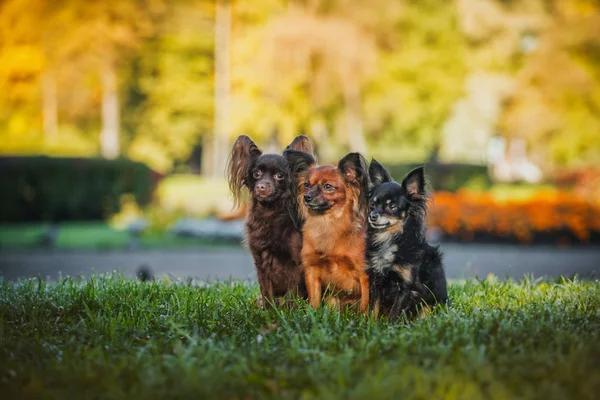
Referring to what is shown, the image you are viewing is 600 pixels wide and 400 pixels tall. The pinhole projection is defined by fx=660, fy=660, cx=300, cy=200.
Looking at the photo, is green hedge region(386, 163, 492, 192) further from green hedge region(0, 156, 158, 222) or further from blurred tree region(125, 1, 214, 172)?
blurred tree region(125, 1, 214, 172)

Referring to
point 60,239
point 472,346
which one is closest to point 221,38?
point 60,239

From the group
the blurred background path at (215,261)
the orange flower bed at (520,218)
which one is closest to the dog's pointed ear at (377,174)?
the blurred background path at (215,261)

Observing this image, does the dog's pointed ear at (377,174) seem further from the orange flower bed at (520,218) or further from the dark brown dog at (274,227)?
the orange flower bed at (520,218)

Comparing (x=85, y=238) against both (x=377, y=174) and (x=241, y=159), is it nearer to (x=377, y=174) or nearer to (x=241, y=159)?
(x=241, y=159)

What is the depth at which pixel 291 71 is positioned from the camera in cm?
2644

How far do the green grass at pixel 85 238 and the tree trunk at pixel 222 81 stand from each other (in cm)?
1035

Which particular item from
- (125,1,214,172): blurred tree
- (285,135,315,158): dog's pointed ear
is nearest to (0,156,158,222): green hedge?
(125,1,214,172): blurred tree

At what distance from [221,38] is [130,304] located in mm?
23451

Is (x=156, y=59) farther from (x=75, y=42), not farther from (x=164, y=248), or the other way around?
(x=164, y=248)

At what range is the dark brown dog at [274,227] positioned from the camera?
5051mm

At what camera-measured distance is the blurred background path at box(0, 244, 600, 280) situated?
37.4ft

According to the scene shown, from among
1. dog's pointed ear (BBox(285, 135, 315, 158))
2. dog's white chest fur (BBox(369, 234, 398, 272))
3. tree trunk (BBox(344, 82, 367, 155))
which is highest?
tree trunk (BBox(344, 82, 367, 155))

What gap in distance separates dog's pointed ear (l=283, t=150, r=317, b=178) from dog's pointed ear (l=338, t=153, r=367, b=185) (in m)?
0.32

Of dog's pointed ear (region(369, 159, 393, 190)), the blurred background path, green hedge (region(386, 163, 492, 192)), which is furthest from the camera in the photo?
green hedge (region(386, 163, 492, 192))
